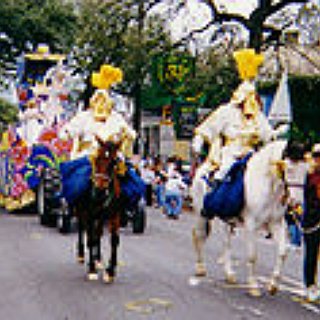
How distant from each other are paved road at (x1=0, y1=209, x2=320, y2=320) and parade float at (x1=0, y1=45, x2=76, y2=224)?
4.39 meters

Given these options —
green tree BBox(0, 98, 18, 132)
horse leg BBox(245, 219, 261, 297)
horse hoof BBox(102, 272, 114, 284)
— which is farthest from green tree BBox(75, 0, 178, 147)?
green tree BBox(0, 98, 18, 132)

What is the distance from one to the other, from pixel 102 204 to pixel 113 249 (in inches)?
24.0

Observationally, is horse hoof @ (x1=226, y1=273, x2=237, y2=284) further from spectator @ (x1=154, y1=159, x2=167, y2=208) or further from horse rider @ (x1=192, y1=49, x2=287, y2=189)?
spectator @ (x1=154, y1=159, x2=167, y2=208)

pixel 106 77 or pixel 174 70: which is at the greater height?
pixel 174 70

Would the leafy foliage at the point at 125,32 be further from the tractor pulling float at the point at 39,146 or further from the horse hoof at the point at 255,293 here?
the horse hoof at the point at 255,293

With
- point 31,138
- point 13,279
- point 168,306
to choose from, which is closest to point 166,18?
point 31,138

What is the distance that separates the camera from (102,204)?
11805 mm

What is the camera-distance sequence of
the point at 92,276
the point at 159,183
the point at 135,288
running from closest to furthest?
the point at 135,288 → the point at 92,276 → the point at 159,183

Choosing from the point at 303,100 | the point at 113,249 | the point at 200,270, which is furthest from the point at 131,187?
the point at 303,100

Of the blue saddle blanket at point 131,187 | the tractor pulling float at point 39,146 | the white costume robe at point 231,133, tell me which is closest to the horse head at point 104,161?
the blue saddle blanket at point 131,187

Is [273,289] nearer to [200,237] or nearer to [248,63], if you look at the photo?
[200,237]

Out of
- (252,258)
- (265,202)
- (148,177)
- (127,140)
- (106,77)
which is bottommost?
(252,258)

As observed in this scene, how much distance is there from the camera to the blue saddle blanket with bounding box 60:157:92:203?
11.8 metres

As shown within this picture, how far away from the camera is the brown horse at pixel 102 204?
11.5 m
